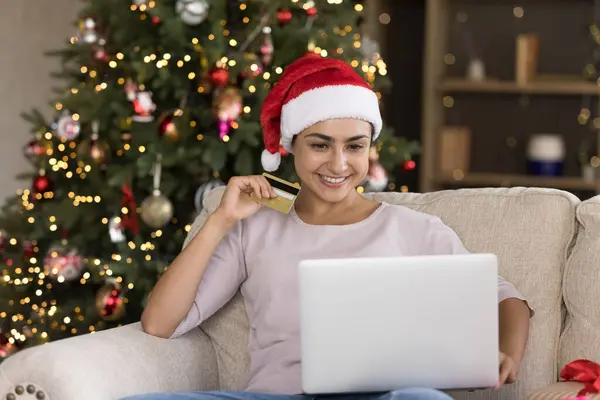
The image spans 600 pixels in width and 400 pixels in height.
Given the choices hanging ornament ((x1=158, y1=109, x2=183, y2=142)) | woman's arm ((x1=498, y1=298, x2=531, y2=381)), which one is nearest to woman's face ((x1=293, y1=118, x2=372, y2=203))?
woman's arm ((x1=498, y1=298, x2=531, y2=381))

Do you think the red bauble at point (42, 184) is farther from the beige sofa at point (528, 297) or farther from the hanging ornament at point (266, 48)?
the beige sofa at point (528, 297)

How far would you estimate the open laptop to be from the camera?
1.75 metres

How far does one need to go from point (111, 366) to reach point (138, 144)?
4.80ft

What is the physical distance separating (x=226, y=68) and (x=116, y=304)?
32.8 inches

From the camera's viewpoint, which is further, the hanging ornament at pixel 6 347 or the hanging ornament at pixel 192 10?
the hanging ornament at pixel 6 347

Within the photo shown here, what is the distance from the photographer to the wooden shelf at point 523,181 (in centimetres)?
529

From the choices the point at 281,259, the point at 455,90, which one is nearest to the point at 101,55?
the point at 281,259

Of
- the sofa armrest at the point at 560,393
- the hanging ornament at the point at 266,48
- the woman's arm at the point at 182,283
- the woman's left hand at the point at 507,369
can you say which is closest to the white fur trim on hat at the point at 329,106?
the woman's arm at the point at 182,283

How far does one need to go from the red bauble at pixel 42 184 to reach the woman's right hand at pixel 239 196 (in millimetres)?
1469

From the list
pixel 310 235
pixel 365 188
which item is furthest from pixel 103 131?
pixel 310 235

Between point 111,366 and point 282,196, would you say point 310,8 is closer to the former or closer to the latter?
point 282,196

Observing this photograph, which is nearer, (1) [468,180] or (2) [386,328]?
(2) [386,328]

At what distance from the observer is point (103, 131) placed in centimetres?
353

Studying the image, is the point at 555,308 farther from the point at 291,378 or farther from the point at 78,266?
the point at 78,266
